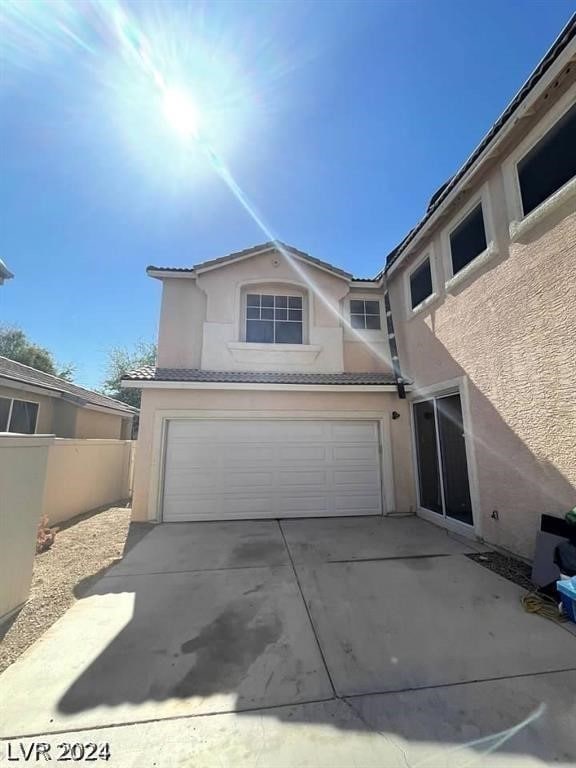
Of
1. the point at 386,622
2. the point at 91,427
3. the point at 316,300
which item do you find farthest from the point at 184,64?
the point at 91,427

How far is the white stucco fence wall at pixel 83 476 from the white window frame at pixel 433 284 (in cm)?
1055

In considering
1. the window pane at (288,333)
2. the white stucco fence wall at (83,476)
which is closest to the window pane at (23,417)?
the white stucco fence wall at (83,476)

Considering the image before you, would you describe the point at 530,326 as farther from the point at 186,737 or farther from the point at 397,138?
the point at 186,737

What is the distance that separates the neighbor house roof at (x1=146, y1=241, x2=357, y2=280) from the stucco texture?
4346mm

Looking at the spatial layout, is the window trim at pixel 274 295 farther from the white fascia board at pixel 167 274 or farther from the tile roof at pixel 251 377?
the white fascia board at pixel 167 274

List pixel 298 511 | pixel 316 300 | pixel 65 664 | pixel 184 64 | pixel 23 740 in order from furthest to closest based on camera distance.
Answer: pixel 316 300 → pixel 298 511 → pixel 184 64 → pixel 65 664 → pixel 23 740

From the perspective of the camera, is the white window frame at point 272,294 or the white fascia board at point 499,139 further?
the white window frame at point 272,294

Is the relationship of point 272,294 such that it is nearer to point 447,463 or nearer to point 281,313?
point 281,313

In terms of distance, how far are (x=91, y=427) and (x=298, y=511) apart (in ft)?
38.8

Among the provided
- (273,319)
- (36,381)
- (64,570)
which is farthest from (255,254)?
(36,381)

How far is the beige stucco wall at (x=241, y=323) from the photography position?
976cm

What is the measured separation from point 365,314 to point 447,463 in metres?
5.42

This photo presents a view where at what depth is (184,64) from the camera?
6.13 metres

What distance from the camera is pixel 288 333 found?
10.4 meters
